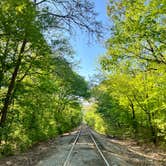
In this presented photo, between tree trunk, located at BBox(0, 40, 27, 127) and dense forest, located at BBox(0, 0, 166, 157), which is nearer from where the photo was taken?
dense forest, located at BBox(0, 0, 166, 157)

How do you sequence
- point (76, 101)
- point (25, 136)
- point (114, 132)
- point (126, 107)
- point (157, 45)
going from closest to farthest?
1. point (157, 45)
2. point (25, 136)
3. point (126, 107)
4. point (114, 132)
5. point (76, 101)

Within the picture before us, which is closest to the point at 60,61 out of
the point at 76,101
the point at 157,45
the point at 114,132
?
the point at 157,45

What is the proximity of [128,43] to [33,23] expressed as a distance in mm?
4603

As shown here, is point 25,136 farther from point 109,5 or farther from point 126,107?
point 126,107

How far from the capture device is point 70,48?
19047mm

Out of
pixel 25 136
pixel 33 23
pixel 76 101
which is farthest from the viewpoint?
pixel 76 101

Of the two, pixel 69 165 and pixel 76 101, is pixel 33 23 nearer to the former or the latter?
pixel 69 165

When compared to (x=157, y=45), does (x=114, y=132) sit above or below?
below

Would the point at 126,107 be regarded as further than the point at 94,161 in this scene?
Yes

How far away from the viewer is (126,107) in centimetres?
3044

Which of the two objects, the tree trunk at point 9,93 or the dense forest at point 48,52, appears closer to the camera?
the dense forest at point 48,52

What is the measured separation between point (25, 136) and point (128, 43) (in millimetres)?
10387

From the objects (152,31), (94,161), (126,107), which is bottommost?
(94,161)

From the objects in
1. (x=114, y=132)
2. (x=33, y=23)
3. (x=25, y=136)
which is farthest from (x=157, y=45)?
(x=114, y=132)
